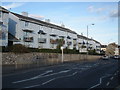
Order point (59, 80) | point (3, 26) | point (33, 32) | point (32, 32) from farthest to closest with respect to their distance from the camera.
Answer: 1. point (33, 32)
2. point (32, 32)
3. point (3, 26)
4. point (59, 80)

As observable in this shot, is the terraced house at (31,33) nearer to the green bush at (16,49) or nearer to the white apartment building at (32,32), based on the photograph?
the white apartment building at (32,32)

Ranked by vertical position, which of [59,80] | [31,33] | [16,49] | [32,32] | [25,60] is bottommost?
[59,80]

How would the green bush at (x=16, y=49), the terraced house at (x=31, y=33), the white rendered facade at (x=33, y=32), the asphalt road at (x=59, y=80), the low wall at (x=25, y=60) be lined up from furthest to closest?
the white rendered facade at (x=33, y=32) < the terraced house at (x=31, y=33) < the green bush at (x=16, y=49) < the low wall at (x=25, y=60) < the asphalt road at (x=59, y=80)

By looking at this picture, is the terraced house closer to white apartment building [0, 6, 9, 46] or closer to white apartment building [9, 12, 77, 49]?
white apartment building [9, 12, 77, 49]

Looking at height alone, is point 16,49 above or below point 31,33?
below

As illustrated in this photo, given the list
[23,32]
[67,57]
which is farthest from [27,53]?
[23,32]

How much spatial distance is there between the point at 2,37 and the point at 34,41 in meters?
22.9

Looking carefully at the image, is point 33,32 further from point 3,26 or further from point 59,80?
point 59,80

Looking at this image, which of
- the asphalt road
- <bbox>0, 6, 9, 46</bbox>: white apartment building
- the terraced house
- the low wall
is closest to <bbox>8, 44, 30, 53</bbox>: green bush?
the low wall

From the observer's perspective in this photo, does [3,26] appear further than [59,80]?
Yes

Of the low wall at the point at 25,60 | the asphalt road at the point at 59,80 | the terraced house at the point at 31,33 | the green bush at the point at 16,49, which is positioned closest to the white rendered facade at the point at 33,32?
the terraced house at the point at 31,33

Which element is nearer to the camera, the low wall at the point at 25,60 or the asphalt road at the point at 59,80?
the asphalt road at the point at 59,80

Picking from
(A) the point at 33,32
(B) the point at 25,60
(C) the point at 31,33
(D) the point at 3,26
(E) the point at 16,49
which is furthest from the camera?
(A) the point at 33,32

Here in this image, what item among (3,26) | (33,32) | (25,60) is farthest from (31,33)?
(25,60)
